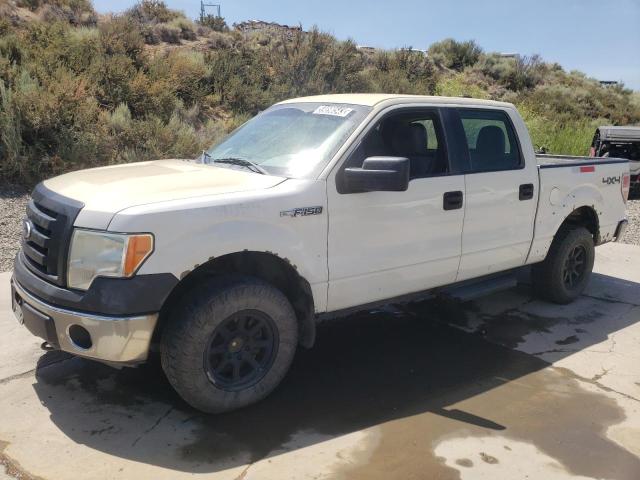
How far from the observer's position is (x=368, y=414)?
3816mm

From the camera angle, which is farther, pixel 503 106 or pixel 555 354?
pixel 503 106

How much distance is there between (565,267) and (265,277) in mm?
3503

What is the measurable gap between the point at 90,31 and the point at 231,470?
1464 cm

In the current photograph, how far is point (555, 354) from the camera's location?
16.1 ft

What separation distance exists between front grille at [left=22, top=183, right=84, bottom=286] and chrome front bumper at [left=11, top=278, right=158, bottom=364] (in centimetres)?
20

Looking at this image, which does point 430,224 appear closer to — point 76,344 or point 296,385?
point 296,385

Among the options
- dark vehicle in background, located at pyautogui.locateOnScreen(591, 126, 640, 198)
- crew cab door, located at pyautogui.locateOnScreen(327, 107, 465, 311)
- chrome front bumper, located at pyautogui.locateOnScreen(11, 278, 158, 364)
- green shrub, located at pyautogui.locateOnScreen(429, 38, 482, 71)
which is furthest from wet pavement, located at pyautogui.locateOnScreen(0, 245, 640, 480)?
green shrub, located at pyautogui.locateOnScreen(429, 38, 482, 71)

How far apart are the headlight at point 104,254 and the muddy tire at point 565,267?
4143mm

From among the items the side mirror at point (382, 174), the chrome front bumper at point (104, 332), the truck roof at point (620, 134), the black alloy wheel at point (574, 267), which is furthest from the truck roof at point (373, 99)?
the truck roof at point (620, 134)

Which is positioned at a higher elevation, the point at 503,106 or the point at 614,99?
the point at 614,99

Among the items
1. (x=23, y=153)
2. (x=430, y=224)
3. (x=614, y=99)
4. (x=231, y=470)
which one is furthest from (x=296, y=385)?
(x=614, y=99)

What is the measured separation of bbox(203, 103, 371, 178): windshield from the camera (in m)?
4.05

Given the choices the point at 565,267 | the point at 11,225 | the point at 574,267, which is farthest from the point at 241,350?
the point at 11,225

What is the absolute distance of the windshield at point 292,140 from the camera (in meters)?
4.05
